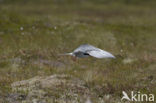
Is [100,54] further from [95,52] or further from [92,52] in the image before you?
[92,52]

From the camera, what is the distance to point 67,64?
15.5m

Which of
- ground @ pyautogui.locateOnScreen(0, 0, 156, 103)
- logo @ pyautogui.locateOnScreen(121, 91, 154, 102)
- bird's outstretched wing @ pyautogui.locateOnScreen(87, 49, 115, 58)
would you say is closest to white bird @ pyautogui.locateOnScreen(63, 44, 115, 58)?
bird's outstretched wing @ pyautogui.locateOnScreen(87, 49, 115, 58)

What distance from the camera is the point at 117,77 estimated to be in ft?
40.6

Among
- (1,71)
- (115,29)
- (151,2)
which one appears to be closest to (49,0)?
(151,2)

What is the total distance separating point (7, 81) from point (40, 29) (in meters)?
12.9

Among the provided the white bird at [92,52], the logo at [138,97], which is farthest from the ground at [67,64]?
the white bird at [92,52]

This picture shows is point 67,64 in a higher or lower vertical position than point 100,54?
lower

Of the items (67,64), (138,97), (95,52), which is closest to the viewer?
(138,97)

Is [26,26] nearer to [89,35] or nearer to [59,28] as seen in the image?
[59,28]

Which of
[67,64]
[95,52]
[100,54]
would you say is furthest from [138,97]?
[67,64]

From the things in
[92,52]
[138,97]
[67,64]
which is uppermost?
[92,52]

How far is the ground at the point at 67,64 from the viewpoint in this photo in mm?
9539

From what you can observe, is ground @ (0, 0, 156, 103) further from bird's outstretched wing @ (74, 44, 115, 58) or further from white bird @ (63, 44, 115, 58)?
bird's outstretched wing @ (74, 44, 115, 58)

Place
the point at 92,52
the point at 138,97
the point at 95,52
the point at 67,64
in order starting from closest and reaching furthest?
the point at 138,97 < the point at 95,52 < the point at 92,52 < the point at 67,64
